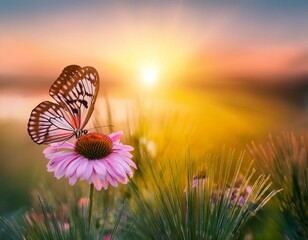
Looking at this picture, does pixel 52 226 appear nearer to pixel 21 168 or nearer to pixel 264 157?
pixel 264 157

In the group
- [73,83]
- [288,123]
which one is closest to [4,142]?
[73,83]

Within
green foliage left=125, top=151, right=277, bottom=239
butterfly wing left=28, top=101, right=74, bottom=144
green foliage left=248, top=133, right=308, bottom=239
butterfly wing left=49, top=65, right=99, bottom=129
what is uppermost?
butterfly wing left=49, top=65, right=99, bottom=129

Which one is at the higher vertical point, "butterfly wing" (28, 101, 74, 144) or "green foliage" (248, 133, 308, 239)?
"butterfly wing" (28, 101, 74, 144)

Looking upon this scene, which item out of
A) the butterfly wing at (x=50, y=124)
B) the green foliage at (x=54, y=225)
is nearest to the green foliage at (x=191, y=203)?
the green foliage at (x=54, y=225)

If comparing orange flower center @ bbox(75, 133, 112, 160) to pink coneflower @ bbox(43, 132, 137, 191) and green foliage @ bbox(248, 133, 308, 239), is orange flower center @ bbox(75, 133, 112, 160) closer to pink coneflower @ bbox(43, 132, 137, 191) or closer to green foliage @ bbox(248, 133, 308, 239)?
pink coneflower @ bbox(43, 132, 137, 191)

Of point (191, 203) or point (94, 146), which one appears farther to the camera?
point (94, 146)

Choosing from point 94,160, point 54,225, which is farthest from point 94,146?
point 54,225

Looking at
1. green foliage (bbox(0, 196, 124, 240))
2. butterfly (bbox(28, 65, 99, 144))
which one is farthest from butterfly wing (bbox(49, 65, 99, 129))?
green foliage (bbox(0, 196, 124, 240))

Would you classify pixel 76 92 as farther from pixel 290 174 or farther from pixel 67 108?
pixel 290 174
